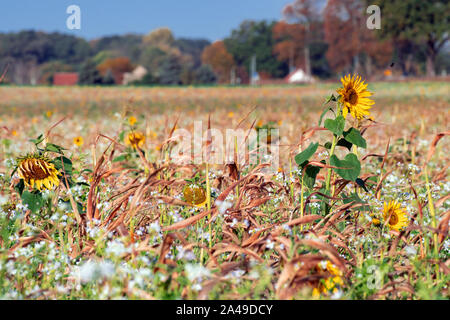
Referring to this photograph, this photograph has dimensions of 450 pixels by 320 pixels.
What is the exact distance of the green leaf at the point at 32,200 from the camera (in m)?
2.10

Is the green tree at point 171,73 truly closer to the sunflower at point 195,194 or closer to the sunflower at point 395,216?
the sunflower at point 195,194

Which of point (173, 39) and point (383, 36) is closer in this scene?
point (383, 36)

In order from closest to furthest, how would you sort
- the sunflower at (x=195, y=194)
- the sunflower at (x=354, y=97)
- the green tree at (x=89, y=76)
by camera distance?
the sunflower at (x=354, y=97) → the sunflower at (x=195, y=194) → the green tree at (x=89, y=76)

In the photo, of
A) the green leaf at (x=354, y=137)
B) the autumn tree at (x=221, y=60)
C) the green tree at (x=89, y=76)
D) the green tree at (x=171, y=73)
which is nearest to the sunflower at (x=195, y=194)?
the green leaf at (x=354, y=137)

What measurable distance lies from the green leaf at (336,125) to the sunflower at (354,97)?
0.07m

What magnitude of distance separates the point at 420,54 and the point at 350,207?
7080 centimetres

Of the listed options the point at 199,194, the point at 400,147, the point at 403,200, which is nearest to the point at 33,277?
the point at 199,194

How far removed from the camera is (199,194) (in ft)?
7.34

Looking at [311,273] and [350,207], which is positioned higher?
[350,207]

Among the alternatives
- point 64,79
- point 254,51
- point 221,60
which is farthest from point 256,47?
point 64,79

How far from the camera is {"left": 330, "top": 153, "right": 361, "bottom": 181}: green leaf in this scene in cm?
186

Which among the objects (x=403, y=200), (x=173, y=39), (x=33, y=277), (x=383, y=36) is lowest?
(x=33, y=277)
